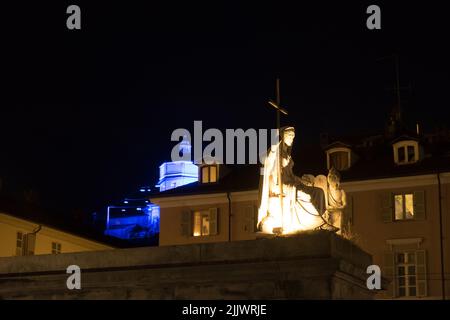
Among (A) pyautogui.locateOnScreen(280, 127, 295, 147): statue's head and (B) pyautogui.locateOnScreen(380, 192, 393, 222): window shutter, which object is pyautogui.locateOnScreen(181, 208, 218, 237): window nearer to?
(B) pyautogui.locateOnScreen(380, 192, 393, 222): window shutter

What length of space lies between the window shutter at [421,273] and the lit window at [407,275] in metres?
0.20

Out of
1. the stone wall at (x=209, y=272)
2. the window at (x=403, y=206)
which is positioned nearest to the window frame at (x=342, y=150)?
the window at (x=403, y=206)

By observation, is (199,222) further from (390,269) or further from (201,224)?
(390,269)

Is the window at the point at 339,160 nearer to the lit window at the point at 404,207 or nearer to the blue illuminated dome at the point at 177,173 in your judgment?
the lit window at the point at 404,207

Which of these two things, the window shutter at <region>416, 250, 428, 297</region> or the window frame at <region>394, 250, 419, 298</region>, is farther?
the window frame at <region>394, 250, 419, 298</region>

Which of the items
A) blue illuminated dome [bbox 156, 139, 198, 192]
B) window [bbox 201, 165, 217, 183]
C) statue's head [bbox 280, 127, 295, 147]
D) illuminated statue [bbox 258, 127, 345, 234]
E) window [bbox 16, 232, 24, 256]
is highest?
blue illuminated dome [bbox 156, 139, 198, 192]

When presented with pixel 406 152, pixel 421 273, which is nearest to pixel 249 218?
pixel 406 152

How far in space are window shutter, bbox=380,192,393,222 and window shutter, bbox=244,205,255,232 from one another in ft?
22.4

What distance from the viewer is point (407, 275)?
46.4 m

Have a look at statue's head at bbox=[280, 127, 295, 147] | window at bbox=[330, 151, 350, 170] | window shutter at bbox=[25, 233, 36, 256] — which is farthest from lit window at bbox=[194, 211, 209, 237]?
statue's head at bbox=[280, 127, 295, 147]

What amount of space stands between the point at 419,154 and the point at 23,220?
67.9 feet

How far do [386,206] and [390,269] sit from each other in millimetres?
3190

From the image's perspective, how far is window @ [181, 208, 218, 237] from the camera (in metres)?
51.9
